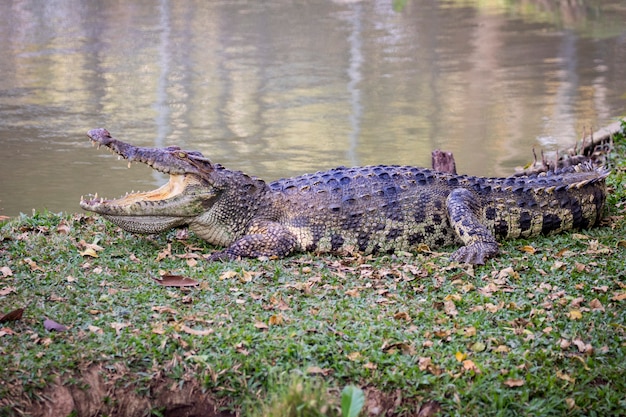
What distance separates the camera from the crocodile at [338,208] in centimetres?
649

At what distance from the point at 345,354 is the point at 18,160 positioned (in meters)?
6.69

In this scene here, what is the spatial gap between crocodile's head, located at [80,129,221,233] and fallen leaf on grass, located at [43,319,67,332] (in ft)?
5.14

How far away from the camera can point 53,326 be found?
16.2 ft

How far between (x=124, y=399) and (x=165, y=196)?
2.47 m

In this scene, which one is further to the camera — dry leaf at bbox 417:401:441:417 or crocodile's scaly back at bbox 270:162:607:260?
crocodile's scaly back at bbox 270:162:607:260

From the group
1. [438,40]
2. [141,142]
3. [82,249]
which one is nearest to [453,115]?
[141,142]

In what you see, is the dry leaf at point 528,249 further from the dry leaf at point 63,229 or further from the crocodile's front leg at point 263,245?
the dry leaf at point 63,229

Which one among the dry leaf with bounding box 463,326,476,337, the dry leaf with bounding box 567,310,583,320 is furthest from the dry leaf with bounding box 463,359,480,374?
the dry leaf with bounding box 567,310,583,320

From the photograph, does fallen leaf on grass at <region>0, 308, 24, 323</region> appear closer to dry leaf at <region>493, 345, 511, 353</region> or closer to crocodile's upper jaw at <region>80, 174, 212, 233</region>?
crocodile's upper jaw at <region>80, 174, 212, 233</region>

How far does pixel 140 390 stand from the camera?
4.48 metres

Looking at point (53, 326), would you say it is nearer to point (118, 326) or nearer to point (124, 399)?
point (118, 326)

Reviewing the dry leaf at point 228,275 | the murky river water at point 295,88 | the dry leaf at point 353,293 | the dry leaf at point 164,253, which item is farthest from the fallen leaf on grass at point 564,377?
the murky river water at point 295,88

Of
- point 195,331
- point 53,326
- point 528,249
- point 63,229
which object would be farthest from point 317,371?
A: point 63,229

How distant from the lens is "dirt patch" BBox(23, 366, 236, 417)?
4.44 meters
